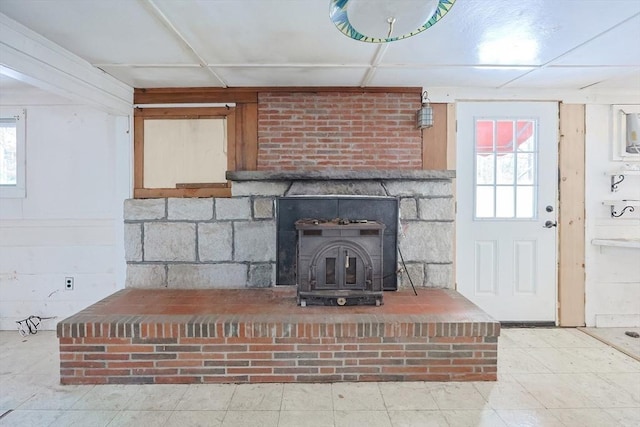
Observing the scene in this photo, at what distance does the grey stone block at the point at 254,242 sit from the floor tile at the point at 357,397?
131 centimetres

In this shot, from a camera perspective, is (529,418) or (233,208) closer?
(529,418)

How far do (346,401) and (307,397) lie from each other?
0.24 m

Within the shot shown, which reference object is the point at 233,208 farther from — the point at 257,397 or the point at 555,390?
the point at 555,390

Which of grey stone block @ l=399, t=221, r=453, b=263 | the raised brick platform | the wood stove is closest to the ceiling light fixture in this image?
grey stone block @ l=399, t=221, r=453, b=263

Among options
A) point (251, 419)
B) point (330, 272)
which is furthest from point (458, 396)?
point (251, 419)

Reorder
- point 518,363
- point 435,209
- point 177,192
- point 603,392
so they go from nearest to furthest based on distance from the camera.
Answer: point 603,392 < point 518,363 < point 435,209 < point 177,192

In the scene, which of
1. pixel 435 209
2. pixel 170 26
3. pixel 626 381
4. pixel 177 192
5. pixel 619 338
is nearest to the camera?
pixel 170 26

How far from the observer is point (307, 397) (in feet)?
7.16

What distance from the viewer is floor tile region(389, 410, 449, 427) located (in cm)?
193

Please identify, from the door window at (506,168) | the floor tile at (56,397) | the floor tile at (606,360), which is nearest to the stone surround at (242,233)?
the door window at (506,168)

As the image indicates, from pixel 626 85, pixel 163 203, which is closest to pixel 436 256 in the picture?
pixel 626 85

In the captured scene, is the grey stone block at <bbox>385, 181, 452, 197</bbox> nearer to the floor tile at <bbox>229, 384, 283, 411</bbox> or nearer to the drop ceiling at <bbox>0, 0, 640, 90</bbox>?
the drop ceiling at <bbox>0, 0, 640, 90</bbox>

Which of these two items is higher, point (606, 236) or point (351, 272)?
point (606, 236)

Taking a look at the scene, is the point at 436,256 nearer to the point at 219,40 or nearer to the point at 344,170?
the point at 344,170
